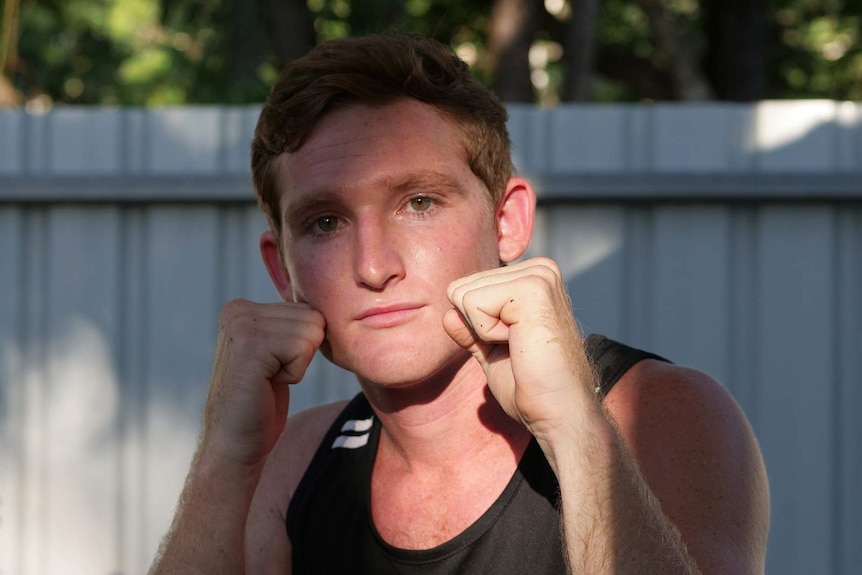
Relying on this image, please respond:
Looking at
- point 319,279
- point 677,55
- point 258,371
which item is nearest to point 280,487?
point 258,371

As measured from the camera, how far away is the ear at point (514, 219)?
2092mm

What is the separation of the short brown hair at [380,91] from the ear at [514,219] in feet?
0.09

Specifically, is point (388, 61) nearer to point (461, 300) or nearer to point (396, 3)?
point (461, 300)

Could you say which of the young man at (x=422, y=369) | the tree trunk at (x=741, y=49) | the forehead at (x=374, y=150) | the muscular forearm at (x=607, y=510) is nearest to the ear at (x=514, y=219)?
the young man at (x=422, y=369)

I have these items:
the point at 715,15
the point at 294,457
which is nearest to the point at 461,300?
the point at 294,457

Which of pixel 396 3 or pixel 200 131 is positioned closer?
pixel 200 131

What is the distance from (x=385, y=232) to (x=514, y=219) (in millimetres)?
375

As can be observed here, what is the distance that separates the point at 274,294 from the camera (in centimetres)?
395

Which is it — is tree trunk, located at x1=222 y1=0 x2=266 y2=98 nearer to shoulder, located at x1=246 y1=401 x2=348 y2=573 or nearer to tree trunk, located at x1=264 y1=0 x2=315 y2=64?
tree trunk, located at x1=264 y1=0 x2=315 y2=64

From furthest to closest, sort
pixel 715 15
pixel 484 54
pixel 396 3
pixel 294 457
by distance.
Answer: pixel 484 54, pixel 715 15, pixel 396 3, pixel 294 457

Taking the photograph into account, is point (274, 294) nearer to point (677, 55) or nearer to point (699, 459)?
point (699, 459)

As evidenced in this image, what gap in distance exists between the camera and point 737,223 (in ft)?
12.5

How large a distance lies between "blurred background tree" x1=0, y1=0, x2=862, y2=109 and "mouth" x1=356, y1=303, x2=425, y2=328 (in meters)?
2.86

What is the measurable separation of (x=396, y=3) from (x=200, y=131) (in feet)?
11.1
